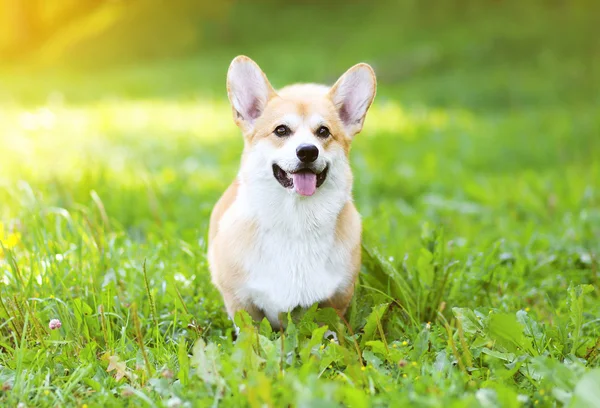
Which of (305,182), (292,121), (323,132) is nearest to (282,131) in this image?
(292,121)

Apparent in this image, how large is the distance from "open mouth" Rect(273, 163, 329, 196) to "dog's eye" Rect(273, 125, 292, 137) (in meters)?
0.17

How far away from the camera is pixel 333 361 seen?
2.64 m

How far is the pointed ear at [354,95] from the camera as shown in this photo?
3221 millimetres

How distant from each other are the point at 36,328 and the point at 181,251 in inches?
45.1

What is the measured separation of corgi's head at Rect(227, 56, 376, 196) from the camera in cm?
300

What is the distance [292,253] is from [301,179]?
12.1 inches

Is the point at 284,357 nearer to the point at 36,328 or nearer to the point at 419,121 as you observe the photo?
the point at 36,328

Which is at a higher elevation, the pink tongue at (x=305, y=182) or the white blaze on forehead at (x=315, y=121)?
the white blaze on forehead at (x=315, y=121)

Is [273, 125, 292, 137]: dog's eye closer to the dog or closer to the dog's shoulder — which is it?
the dog

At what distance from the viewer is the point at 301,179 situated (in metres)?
3.00

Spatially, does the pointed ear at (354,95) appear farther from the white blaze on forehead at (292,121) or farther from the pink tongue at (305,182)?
the pink tongue at (305,182)

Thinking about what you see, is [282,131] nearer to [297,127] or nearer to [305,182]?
[297,127]

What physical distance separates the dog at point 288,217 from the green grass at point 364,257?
0.15 metres

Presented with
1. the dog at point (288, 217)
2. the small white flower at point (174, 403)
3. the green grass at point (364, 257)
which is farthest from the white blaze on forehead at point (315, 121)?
the small white flower at point (174, 403)
